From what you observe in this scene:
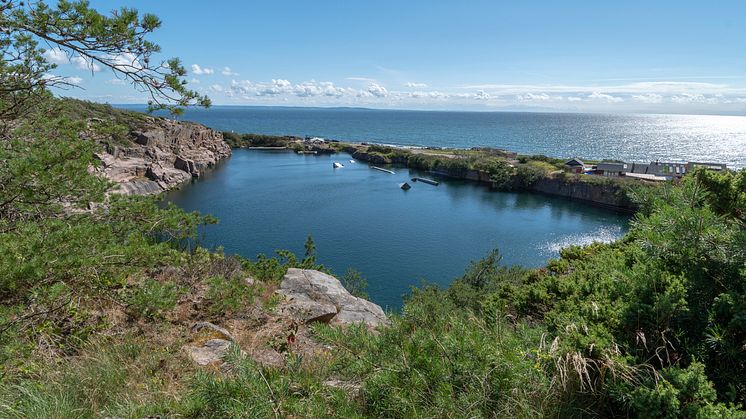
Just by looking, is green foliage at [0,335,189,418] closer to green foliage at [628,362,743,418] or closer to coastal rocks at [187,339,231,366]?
coastal rocks at [187,339,231,366]

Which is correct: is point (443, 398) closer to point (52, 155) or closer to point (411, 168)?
point (52, 155)

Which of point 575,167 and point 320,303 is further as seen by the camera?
point 575,167

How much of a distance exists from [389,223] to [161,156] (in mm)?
36905

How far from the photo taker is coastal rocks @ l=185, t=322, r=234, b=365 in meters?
4.67

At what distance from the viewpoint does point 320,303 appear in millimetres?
7496

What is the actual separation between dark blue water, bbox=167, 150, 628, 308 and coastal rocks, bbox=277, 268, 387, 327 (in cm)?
1200

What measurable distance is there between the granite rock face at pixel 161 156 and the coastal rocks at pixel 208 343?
3295 centimetres

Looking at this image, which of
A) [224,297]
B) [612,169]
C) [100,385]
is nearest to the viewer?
[100,385]

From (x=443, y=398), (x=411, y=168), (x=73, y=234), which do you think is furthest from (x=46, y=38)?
(x=411, y=168)

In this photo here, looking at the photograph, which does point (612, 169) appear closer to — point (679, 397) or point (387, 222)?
point (387, 222)

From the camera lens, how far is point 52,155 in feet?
15.1

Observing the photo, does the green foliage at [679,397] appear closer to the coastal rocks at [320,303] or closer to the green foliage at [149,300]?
the coastal rocks at [320,303]

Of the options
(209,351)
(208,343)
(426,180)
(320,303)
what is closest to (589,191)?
(426,180)

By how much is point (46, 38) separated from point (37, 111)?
5.05 feet
